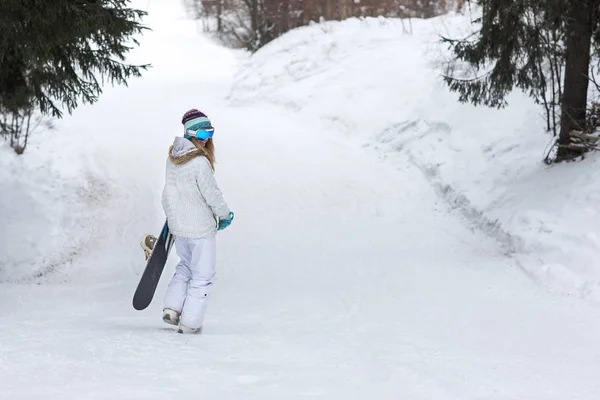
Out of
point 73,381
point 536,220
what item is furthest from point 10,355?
point 536,220

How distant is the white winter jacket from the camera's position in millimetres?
5383

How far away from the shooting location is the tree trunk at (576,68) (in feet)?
29.7

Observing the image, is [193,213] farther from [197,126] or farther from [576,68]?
[576,68]

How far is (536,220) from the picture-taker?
339 inches

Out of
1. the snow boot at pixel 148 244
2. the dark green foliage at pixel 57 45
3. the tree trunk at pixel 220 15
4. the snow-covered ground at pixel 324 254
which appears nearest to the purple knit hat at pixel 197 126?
the snow boot at pixel 148 244

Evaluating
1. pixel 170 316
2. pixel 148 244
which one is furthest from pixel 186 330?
pixel 148 244

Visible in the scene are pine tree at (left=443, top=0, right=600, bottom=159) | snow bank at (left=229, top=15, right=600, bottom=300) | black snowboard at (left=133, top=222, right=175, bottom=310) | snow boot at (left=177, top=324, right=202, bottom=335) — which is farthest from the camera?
pine tree at (left=443, top=0, right=600, bottom=159)

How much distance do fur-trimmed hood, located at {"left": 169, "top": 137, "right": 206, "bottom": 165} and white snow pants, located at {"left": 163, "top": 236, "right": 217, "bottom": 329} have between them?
656 millimetres

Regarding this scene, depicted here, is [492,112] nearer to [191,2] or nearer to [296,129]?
[296,129]

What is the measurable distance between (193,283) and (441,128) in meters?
9.93

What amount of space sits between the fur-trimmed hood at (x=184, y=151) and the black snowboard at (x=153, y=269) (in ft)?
2.34

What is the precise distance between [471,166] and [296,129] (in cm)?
610

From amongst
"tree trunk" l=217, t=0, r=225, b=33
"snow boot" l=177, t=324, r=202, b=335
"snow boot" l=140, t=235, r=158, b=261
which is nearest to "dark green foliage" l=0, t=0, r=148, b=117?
"snow boot" l=140, t=235, r=158, b=261

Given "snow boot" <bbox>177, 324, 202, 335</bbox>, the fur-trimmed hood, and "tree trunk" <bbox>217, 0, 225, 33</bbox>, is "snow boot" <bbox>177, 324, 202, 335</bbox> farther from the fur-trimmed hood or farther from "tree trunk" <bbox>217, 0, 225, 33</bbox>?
"tree trunk" <bbox>217, 0, 225, 33</bbox>
